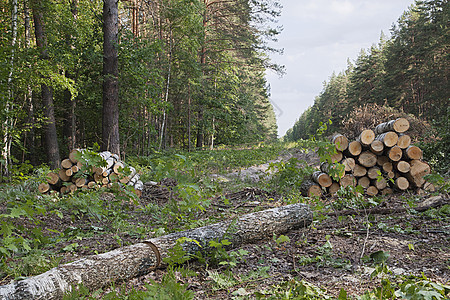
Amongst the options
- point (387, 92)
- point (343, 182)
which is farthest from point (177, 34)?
point (387, 92)

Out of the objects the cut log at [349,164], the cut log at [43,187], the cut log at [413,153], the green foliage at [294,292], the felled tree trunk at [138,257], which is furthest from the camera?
the cut log at [43,187]

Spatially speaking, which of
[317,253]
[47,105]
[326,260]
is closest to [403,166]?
[317,253]

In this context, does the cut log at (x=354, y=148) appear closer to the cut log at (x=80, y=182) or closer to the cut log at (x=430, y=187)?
the cut log at (x=430, y=187)

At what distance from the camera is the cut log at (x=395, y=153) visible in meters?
6.65

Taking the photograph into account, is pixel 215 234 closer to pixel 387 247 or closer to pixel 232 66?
pixel 387 247

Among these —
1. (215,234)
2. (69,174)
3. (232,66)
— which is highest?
(232,66)

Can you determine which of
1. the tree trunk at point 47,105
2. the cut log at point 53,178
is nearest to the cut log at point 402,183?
the cut log at point 53,178

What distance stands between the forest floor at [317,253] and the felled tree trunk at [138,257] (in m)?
0.13

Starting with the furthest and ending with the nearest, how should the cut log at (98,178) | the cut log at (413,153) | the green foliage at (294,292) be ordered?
the cut log at (98,178), the cut log at (413,153), the green foliage at (294,292)

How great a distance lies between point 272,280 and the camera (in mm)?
2977

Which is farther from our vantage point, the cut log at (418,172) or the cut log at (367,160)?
the cut log at (367,160)

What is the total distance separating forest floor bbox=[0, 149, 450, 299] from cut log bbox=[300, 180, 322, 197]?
5.45ft

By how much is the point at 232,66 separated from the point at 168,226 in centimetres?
1998

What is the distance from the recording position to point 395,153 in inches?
262
